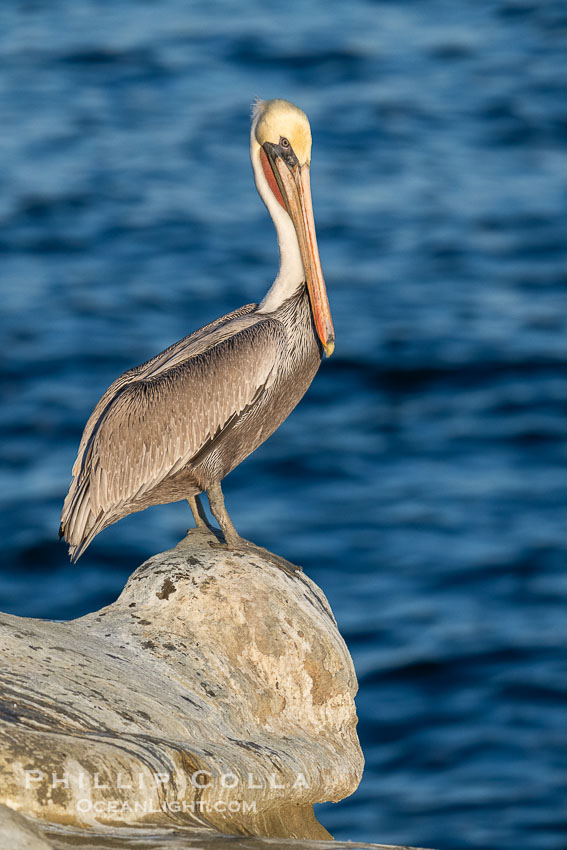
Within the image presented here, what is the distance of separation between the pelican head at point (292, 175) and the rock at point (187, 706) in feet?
4.45

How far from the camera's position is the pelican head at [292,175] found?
689 centimetres

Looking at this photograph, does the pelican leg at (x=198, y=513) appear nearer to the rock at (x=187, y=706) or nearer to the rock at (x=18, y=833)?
the rock at (x=187, y=706)

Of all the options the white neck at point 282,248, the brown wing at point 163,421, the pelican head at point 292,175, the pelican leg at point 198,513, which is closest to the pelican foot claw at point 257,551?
the pelican leg at point 198,513

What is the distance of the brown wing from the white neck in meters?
0.20

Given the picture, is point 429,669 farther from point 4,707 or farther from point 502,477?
point 4,707

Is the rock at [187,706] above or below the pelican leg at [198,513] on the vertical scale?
below

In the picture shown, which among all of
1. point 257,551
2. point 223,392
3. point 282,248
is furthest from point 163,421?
point 282,248

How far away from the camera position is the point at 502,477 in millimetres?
15906

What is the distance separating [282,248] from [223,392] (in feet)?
2.80

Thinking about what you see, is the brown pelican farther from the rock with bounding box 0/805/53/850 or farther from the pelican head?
the rock with bounding box 0/805/53/850

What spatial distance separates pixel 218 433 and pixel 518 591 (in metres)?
8.09

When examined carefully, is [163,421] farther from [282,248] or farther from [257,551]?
[282,248]

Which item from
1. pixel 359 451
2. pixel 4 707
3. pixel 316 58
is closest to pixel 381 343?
pixel 359 451

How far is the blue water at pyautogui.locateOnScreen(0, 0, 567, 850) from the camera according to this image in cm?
1309
